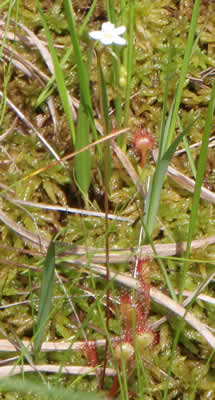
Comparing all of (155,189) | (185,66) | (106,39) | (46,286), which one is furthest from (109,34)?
(46,286)

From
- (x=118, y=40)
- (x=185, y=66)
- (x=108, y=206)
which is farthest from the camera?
(x=108, y=206)

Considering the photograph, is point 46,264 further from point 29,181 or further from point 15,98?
point 15,98

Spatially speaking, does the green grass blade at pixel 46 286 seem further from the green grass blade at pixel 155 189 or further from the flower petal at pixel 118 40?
the flower petal at pixel 118 40

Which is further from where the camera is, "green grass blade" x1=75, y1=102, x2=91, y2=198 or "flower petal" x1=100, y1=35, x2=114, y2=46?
"green grass blade" x1=75, y1=102, x2=91, y2=198

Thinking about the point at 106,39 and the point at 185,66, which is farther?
the point at 185,66

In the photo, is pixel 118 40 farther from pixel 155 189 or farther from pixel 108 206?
pixel 108 206

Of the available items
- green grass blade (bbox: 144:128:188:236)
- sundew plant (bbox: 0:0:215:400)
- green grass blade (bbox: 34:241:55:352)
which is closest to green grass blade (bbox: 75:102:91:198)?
sundew plant (bbox: 0:0:215:400)

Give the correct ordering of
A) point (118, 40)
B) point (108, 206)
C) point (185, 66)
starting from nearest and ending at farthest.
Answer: point (118, 40), point (185, 66), point (108, 206)

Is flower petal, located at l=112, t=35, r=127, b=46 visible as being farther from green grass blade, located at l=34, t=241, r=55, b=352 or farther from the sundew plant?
green grass blade, located at l=34, t=241, r=55, b=352

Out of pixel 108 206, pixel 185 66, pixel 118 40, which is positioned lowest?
pixel 108 206
